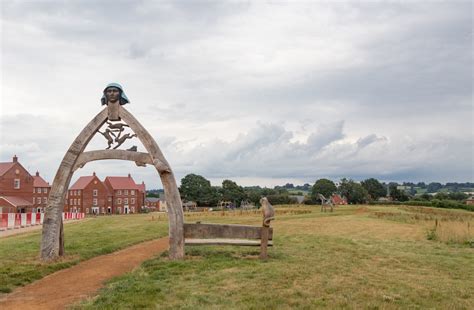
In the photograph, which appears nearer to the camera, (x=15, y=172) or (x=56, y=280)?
(x=56, y=280)

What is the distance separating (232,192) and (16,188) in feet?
151

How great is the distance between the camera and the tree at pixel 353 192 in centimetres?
10744

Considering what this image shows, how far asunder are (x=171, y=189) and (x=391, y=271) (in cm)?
627

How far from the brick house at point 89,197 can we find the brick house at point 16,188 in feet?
53.5

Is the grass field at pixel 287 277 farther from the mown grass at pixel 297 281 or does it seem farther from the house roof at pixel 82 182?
the house roof at pixel 82 182

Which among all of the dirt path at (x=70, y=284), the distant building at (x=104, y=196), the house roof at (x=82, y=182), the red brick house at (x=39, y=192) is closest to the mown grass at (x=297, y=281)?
the dirt path at (x=70, y=284)

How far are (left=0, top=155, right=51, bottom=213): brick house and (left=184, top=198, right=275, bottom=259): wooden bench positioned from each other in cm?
6248

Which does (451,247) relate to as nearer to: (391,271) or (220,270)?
(391,271)

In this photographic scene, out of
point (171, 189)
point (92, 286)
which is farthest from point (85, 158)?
point (92, 286)

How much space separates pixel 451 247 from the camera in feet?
54.3

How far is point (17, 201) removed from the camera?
2719 inches

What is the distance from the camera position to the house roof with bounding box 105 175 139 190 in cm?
9669

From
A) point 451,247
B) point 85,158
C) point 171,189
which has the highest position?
point 85,158

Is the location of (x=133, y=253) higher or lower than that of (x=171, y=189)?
lower
